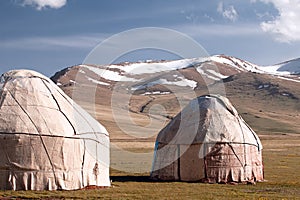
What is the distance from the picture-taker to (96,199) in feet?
50.9

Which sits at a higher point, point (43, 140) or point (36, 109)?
point (36, 109)

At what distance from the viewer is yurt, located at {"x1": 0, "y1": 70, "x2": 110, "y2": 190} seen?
1758 centimetres

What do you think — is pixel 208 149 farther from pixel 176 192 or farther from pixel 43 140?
pixel 43 140

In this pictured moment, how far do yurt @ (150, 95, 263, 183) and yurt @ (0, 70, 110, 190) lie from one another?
13.9 ft

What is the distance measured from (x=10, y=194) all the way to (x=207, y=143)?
9639mm

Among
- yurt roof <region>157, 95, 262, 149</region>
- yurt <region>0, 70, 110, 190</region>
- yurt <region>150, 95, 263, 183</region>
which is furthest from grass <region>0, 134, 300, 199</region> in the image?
yurt roof <region>157, 95, 262, 149</region>

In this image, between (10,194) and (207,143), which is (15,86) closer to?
(10,194)

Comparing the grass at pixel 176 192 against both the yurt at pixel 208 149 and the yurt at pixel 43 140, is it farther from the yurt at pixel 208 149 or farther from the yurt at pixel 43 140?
the yurt at pixel 208 149

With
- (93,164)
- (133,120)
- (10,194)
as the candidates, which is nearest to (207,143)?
(93,164)

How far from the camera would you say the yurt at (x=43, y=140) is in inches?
692

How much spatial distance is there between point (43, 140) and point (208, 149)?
803 cm

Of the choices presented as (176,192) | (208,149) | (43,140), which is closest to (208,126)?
(208,149)

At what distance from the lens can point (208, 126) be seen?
909 inches

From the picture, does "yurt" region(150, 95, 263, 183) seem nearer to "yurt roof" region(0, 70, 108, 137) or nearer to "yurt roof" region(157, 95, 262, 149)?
"yurt roof" region(157, 95, 262, 149)
